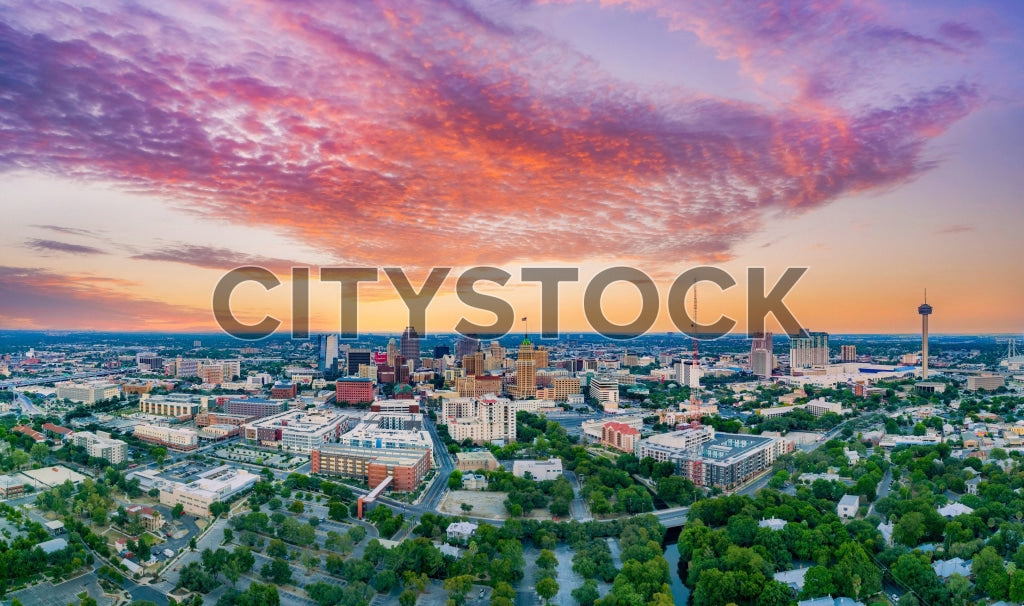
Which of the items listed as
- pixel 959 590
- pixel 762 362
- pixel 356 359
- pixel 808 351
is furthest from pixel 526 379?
pixel 808 351

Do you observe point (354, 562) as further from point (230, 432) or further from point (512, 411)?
point (230, 432)

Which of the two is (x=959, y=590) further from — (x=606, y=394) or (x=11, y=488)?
(x=606, y=394)

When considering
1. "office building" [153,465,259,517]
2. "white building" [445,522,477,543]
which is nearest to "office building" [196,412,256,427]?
"office building" [153,465,259,517]

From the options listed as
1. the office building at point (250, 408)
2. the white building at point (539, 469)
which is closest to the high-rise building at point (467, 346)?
the office building at point (250, 408)

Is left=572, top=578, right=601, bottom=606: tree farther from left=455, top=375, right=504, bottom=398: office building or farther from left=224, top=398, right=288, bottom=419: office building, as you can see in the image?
left=455, top=375, right=504, bottom=398: office building

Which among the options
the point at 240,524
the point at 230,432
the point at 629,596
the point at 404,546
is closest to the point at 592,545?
the point at 629,596

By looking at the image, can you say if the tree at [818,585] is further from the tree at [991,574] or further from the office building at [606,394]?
the office building at [606,394]
